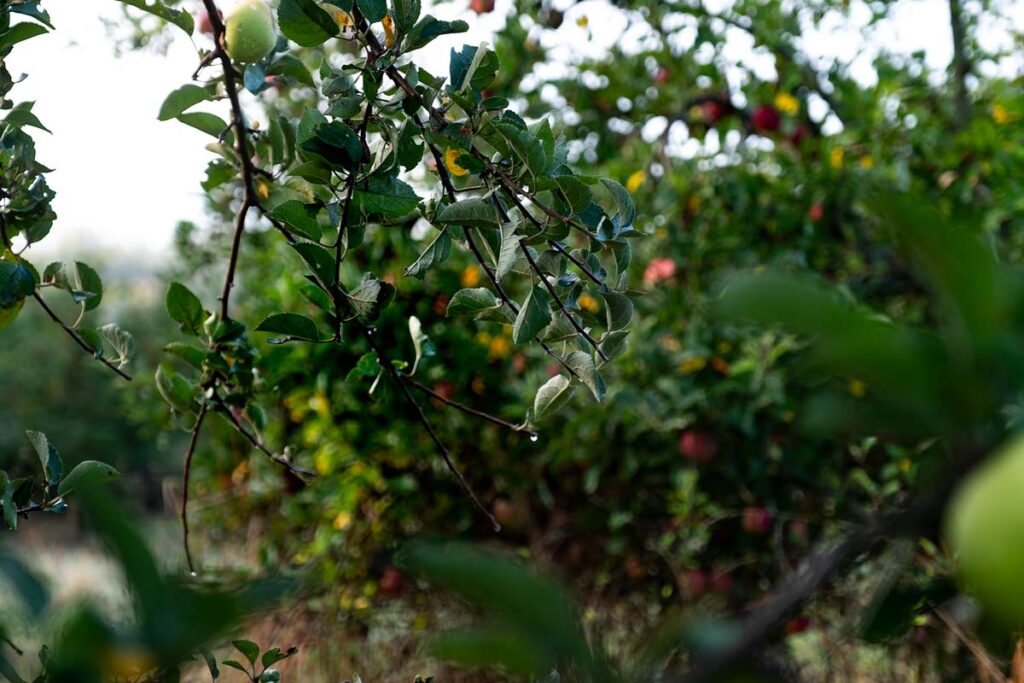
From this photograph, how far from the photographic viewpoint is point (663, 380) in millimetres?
2125

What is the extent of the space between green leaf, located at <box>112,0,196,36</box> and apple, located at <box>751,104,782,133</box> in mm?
2023

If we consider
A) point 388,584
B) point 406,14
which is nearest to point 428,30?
point 406,14

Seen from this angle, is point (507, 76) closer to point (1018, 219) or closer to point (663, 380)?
point (663, 380)

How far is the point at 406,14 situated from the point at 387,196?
136mm

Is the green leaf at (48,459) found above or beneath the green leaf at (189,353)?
beneath

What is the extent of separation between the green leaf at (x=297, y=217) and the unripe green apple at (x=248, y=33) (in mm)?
193

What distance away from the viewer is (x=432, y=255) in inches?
28.5

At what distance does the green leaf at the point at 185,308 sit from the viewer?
942 millimetres

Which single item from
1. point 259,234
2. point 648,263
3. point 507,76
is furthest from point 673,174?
point 259,234

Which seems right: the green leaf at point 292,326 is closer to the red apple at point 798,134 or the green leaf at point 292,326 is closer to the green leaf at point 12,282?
the green leaf at point 12,282

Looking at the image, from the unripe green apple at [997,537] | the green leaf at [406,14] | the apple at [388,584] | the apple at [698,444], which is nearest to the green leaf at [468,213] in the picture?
the green leaf at [406,14]

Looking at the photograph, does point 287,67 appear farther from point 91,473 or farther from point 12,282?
point 91,473

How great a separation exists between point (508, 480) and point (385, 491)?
32 cm

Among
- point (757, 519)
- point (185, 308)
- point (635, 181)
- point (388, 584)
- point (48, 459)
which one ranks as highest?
point (635, 181)
